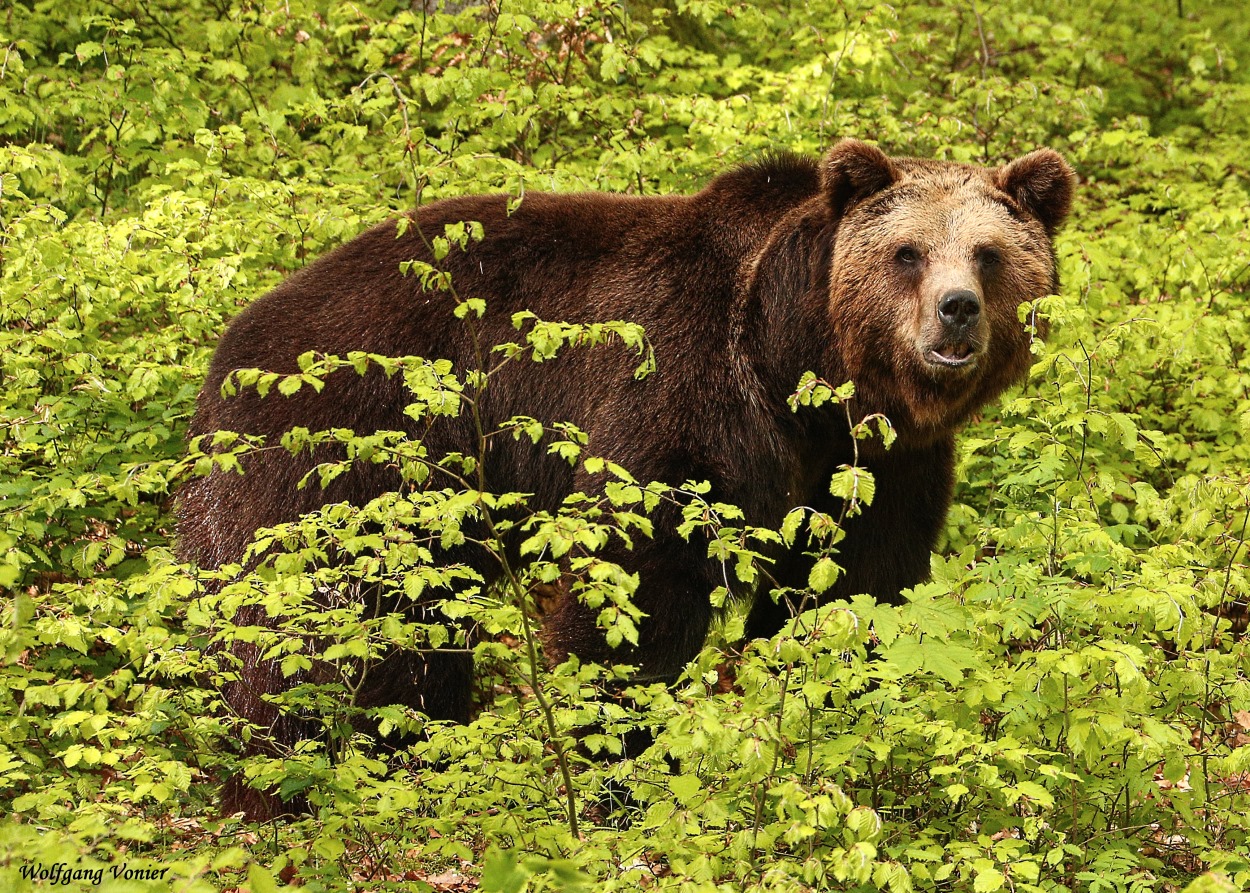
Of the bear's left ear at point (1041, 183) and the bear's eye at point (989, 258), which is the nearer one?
the bear's eye at point (989, 258)

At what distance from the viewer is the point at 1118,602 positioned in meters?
3.64

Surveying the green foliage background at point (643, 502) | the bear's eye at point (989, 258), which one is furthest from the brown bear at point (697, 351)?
the green foliage background at point (643, 502)

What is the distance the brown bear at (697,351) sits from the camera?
520cm

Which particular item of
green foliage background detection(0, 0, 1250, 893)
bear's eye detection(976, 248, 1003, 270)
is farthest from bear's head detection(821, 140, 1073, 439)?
green foliage background detection(0, 0, 1250, 893)

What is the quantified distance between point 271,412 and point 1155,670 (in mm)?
3614

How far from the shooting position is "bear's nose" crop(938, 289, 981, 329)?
4938 mm

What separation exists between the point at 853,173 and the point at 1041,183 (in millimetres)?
835

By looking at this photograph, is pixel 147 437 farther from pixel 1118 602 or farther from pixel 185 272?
pixel 1118 602

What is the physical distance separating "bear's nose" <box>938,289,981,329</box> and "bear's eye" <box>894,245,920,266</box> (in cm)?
33

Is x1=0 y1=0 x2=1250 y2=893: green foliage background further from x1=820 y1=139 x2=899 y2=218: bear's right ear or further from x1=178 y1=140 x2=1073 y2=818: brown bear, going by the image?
x1=820 y1=139 x2=899 y2=218: bear's right ear

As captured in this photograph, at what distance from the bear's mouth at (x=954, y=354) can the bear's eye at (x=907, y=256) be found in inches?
16.4

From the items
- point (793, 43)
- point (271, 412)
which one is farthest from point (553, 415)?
point (793, 43)

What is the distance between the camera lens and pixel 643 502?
3793 millimetres

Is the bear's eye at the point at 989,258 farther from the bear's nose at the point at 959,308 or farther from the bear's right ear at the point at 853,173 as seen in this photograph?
the bear's right ear at the point at 853,173
